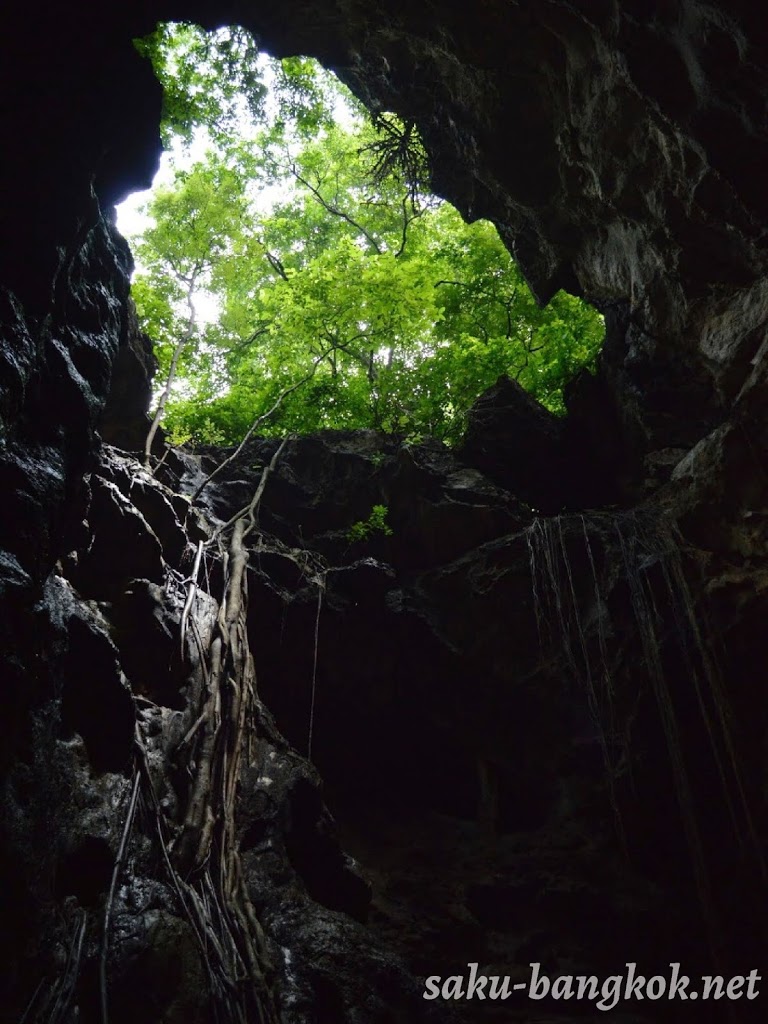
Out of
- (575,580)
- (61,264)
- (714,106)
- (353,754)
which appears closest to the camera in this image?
(61,264)

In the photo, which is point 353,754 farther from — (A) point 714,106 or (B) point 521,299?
(B) point 521,299

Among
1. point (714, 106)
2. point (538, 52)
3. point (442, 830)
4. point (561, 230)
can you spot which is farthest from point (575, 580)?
point (538, 52)

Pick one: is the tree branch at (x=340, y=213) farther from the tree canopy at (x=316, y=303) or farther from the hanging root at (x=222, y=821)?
the hanging root at (x=222, y=821)

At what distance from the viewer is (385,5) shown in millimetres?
6668

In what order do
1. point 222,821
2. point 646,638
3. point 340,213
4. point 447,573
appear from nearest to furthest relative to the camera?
point 222,821 < point 646,638 < point 447,573 < point 340,213

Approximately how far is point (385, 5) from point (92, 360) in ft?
16.8

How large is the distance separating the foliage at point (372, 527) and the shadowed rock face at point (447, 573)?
9.9 inches

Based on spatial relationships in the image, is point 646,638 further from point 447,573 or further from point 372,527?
point 372,527

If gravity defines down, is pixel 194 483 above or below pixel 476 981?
above

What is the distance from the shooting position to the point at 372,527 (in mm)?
9141

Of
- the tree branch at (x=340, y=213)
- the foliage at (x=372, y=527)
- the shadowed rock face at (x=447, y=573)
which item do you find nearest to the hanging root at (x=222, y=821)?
the shadowed rock face at (x=447, y=573)

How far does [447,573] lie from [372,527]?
1.30 meters

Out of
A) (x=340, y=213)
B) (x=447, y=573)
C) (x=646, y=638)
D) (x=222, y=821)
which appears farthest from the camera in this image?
(x=340, y=213)

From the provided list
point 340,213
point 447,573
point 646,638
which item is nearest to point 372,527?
point 447,573
